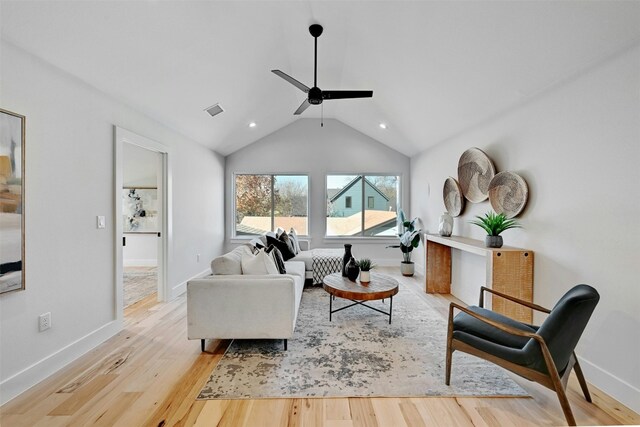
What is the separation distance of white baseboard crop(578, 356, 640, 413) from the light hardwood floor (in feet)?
0.15

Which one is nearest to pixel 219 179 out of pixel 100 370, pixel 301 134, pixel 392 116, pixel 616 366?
pixel 301 134

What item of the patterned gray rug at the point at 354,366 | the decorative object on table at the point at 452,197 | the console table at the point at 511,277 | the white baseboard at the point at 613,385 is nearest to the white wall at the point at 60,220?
the patterned gray rug at the point at 354,366

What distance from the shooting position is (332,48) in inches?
141

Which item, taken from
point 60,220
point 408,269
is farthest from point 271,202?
point 60,220

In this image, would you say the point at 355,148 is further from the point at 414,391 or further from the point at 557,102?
the point at 414,391

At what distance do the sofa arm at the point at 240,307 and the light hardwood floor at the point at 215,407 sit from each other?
338mm

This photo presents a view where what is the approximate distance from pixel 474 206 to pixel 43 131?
4584 mm

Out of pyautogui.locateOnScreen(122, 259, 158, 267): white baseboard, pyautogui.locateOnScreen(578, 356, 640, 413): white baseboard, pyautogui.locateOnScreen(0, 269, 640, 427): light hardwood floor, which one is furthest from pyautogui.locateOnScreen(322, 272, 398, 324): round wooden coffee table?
pyautogui.locateOnScreen(122, 259, 158, 267): white baseboard

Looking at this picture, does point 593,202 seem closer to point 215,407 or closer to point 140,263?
point 215,407

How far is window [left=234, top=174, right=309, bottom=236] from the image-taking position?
6703mm

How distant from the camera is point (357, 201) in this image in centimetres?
670

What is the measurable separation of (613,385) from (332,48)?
4030mm

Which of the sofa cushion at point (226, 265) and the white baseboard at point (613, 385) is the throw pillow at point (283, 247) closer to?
the sofa cushion at point (226, 265)

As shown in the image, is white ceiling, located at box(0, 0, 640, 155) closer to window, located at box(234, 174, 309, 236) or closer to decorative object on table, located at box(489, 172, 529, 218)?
decorative object on table, located at box(489, 172, 529, 218)
